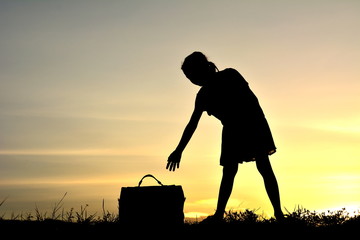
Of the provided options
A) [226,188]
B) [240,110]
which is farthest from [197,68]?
[226,188]

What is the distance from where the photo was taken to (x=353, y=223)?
24.2ft

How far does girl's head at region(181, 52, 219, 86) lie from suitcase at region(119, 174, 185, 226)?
1926mm

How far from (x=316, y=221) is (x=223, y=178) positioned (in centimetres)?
166

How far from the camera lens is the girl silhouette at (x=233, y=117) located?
7785mm

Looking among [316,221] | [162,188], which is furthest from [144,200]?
[316,221]

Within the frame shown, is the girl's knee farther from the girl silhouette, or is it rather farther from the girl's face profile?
the girl's face profile

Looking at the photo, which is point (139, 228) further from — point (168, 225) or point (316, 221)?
point (316, 221)

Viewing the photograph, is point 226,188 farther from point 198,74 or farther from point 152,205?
point 198,74

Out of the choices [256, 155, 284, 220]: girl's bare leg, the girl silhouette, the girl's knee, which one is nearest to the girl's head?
the girl silhouette

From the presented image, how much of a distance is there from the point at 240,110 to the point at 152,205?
233 centimetres

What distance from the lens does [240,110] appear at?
314 inches

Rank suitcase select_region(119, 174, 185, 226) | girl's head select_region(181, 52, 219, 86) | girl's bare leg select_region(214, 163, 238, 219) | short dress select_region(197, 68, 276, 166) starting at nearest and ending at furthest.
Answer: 1. suitcase select_region(119, 174, 185, 226)
2. girl's head select_region(181, 52, 219, 86)
3. short dress select_region(197, 68, 276, 166)
4. girl's bare leg select_region(214, 163, 238, 219)

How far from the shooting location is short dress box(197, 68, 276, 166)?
25.9ft

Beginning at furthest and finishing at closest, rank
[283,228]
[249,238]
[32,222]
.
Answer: [32,222] → [283,228] → [249,238]
